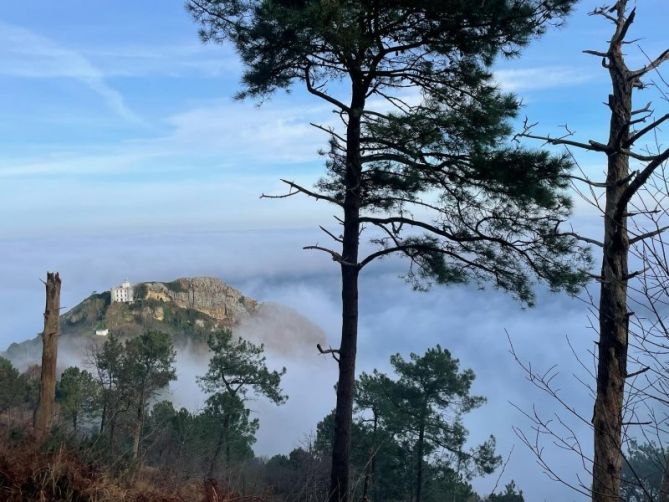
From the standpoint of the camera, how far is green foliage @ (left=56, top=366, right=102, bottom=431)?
1094 inches

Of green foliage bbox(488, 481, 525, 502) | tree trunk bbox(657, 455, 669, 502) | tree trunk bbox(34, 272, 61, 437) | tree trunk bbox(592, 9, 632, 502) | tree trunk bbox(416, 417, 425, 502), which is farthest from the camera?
green foliage bbox(488, 481, 525, 502)

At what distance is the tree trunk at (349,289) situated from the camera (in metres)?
8.92

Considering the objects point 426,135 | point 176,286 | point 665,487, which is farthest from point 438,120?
point 176,286

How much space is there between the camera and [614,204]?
5340 mm

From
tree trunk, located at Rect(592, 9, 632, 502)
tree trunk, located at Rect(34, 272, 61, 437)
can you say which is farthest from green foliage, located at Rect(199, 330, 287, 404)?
tree trunk, located at Rect(592, 9, 632, 502)

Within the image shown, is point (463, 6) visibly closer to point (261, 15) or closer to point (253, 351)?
point (261, 15)

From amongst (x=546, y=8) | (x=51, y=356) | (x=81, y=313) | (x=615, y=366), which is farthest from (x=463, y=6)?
(x=81, y=313)

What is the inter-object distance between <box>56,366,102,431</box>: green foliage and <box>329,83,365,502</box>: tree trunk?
2131cm

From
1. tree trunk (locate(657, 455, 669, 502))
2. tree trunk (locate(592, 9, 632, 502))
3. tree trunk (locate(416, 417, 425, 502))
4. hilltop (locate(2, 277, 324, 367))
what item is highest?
hilltop (locate(2, 277, 324, 367))

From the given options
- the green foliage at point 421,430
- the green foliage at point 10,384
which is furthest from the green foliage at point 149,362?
the green foliage at point 421,430

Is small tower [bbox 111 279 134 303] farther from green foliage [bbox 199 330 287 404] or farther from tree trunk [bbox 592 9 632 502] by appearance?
tree trunk [bbox 592 9 632 502]

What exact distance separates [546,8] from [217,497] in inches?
278

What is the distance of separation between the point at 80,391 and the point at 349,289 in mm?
22419

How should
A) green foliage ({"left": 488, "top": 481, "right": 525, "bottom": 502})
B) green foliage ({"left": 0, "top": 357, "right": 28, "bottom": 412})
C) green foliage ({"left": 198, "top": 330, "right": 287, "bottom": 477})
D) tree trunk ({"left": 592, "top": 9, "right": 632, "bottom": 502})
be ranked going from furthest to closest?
green foliage ({"left": 198, "top": 330, "right": 287, "bottom": 477}) < green foliage ({"left": 488, "top": 481, "right": 525, "bottom": 502}) < green foliage ({"left": 0, "top": 357, "right": 28, "bottom": 412}) < tree trunk ({"left": 592, "top": 9, "right": 632, "bottom": 502})
